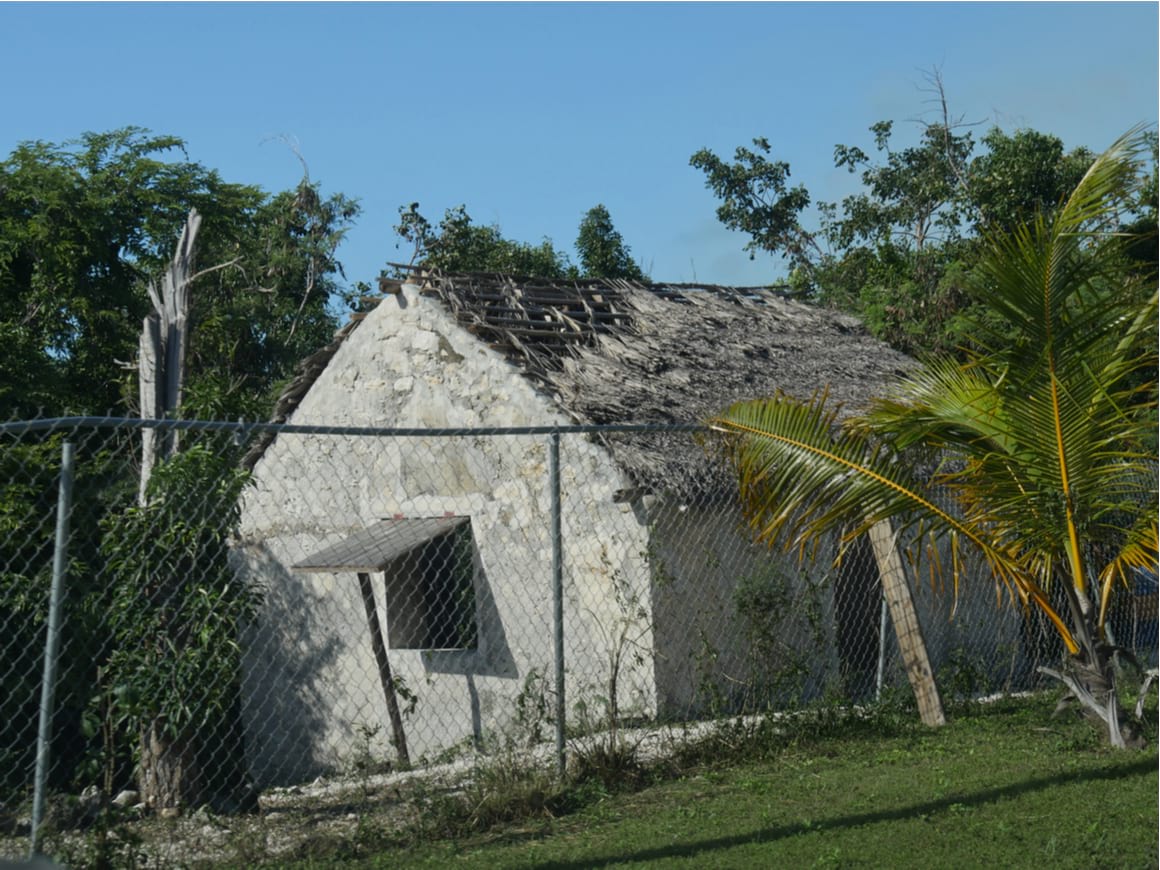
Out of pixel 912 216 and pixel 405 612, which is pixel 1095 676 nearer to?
pixel 405 612

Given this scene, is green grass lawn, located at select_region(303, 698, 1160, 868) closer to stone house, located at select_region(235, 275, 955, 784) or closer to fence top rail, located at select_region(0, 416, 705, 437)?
fence top rail, located at select_region(0, 416, 705, 437)

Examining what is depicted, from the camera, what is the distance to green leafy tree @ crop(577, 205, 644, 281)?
2470cm

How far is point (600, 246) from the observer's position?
81.5ft

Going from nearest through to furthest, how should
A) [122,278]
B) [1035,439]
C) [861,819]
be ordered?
[861,819] < [1035,439] < [122,278]

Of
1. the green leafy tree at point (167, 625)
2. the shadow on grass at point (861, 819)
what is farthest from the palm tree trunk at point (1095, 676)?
the green leafy tree at point (167, 625)

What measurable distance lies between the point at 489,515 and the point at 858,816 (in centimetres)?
530

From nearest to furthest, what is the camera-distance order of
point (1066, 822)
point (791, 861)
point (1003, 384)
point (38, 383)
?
1. point (791, 861)
2. point (1066, 822)
3. point (1003, 384)
4. point (38, 383)

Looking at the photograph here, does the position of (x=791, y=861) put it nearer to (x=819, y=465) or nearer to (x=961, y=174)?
(x=819, y=465)

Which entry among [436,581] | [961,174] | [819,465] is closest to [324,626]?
[436,581]

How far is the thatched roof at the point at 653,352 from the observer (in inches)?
391

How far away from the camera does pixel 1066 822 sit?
5480 mm

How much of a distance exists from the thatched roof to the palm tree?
2.15m

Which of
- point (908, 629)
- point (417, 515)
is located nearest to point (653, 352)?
point (417, 515)

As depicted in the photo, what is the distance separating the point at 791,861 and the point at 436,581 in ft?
20.4
